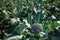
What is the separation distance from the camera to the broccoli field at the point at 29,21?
264 cm

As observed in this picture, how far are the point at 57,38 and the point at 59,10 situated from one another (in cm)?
152

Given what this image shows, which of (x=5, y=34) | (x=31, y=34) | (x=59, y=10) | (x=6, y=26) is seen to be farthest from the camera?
(x=59, y=10)

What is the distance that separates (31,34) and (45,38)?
15 centimetres

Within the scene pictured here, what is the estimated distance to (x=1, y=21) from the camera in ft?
12.0

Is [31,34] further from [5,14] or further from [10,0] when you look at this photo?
[10,0]

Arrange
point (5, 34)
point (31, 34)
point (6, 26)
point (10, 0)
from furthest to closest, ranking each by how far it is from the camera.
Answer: point (10, 0) → point (6, 26) → point (5, 34) → point (31, 34)

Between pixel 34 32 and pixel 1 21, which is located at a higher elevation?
pixel 1 21

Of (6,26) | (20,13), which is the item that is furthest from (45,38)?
(20,13)

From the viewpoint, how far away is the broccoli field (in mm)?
2643

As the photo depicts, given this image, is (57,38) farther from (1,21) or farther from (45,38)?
(1,21)

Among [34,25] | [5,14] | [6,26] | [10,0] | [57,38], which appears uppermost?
[10,0]

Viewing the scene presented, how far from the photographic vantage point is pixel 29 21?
2.80m

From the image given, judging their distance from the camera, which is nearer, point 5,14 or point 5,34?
point 5,34

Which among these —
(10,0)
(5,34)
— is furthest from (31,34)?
(10,0)
